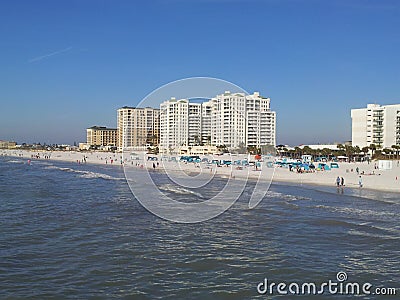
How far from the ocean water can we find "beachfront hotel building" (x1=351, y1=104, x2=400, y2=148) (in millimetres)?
77752

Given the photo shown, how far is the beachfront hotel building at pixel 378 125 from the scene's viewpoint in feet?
295

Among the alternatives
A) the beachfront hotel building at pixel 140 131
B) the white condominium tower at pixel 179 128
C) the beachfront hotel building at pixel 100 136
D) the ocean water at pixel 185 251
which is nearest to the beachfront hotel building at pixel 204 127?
the white condominium tower at pixel 179 128

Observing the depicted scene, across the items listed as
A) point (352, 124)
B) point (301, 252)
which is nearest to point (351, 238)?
point (301, 252)

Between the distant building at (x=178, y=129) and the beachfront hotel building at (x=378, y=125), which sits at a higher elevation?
the beachfront hotel building at (x=378, y=125)

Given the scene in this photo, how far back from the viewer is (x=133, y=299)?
8.04 metres

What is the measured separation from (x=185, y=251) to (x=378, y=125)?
90307 mm

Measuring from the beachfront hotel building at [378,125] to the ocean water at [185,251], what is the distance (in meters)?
77.8

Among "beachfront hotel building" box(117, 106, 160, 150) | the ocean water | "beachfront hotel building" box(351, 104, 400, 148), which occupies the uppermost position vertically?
"beachfront hotel building" box(351, 104, 400, 148)

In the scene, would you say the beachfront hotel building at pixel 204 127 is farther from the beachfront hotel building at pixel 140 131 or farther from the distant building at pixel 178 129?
the beachfront hotel building at pixel 140 131

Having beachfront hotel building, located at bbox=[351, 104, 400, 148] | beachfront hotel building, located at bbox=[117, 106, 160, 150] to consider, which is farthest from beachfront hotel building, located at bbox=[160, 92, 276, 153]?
beachfront hotel building, located at bbox=[351, 104, 400, 148]

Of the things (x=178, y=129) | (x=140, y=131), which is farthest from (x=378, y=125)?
(x=140, y=131)

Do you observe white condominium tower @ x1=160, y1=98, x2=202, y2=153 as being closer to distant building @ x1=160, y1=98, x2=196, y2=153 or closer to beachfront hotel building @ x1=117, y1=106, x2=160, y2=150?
distant building @ x1=160, y1=98, x2=196, y2=153

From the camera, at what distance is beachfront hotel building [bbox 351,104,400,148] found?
89.8m

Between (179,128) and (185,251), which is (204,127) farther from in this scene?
(185,251)
